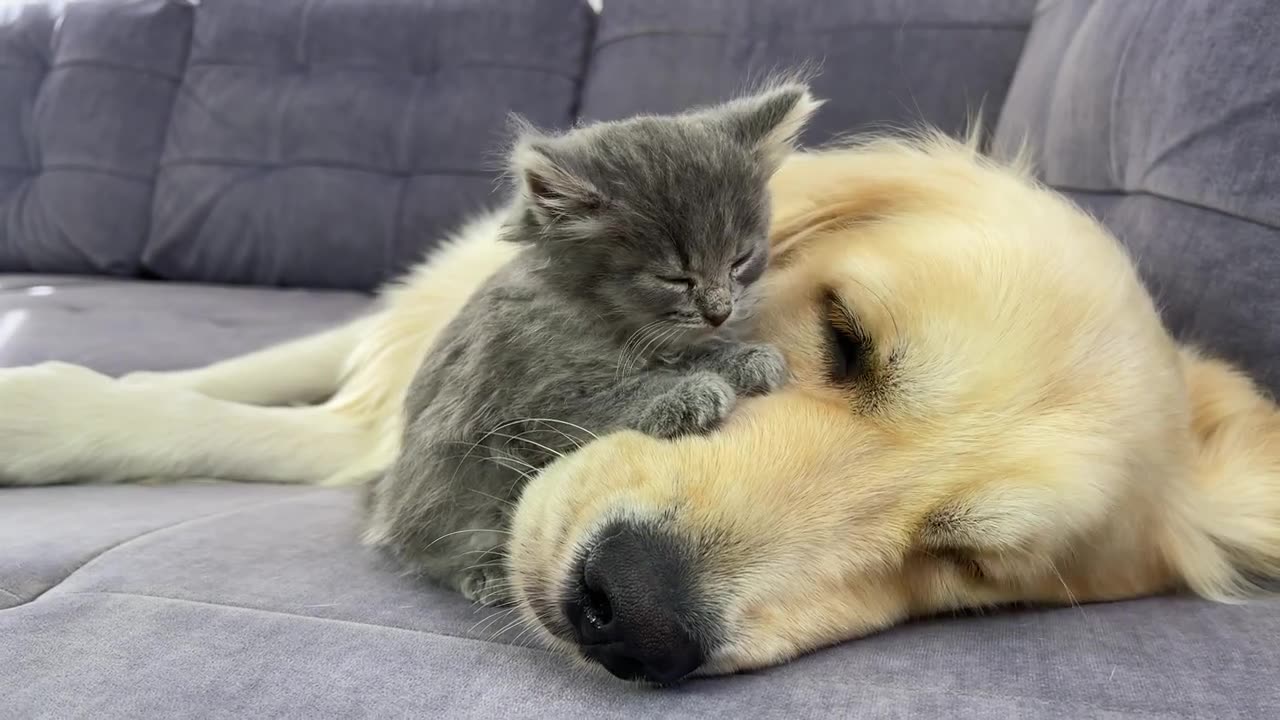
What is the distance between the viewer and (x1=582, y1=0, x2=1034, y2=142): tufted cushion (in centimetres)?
287

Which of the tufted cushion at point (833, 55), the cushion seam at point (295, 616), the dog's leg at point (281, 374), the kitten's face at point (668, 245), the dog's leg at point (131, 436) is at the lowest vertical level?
the dog's leg at point (281, 374)

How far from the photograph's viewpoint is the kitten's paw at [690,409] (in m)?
1.05

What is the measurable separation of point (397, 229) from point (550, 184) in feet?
8.29

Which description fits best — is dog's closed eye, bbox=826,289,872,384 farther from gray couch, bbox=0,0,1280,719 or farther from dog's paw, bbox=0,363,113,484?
dog's paw, bbox=0,363,113,484

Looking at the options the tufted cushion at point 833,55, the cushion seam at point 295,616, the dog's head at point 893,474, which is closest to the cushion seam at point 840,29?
the tufted cushion at point 833,55

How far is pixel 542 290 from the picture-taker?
1.20m

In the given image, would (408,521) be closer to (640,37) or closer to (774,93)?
(774,93)

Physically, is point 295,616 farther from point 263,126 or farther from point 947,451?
point 263,126

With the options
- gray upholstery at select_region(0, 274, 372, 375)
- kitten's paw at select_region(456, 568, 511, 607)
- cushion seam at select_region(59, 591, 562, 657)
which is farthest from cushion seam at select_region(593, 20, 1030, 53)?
cushion seam at select_region(59, 591, 562, 657)

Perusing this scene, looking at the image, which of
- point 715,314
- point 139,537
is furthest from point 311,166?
point 715,314

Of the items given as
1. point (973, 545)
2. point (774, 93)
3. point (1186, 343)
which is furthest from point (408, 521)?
point (1186, 343)

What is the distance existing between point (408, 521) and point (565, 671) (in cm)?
39

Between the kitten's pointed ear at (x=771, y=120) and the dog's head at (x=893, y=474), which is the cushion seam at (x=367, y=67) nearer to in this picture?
the kitten's pointed ear at (x=771, y=120)

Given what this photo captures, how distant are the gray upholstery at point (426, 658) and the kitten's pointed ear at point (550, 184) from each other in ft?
1.74
